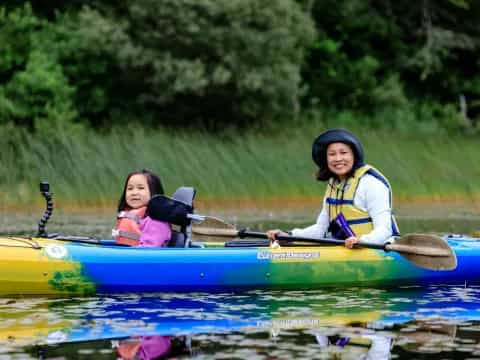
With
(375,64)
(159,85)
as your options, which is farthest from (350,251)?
(375,64)

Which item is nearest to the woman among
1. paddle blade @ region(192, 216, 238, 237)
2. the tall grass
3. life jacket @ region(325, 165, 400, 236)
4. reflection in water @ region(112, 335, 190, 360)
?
life jacket @ region(325, 165, 400, 236)

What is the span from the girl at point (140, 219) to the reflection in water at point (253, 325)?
1.63ft

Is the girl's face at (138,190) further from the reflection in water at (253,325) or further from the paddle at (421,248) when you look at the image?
the paddle at (421,248)

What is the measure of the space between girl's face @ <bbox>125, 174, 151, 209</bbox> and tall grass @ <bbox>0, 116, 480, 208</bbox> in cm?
565

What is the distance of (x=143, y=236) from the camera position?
8227 millimetres

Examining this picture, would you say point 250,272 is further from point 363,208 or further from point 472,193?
point 472,193

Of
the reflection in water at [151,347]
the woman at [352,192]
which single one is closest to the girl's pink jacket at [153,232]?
the woman at [352,192]

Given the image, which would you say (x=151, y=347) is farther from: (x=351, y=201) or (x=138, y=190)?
(x=351, y=201)

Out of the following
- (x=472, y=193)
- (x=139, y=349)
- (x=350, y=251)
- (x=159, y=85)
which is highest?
(x=159, y=85)

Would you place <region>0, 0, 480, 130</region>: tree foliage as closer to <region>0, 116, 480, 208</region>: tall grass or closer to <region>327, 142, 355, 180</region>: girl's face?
<region>0, 116, 480, 208</region>: tall grass

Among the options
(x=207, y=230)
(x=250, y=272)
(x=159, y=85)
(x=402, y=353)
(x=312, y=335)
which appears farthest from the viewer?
(x=159, y=85)

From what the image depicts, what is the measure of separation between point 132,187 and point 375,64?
22.7m

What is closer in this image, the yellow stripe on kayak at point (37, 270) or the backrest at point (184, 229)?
the yellow stripe on kayak at point (37, 270)

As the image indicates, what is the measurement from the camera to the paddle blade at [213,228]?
8.92 meters
